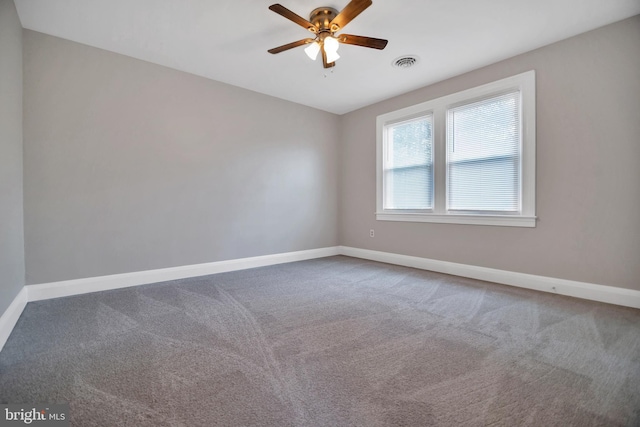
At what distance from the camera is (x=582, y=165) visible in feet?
8.63

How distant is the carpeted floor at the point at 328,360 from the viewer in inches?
46.6

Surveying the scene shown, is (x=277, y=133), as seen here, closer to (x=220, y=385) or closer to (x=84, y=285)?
(x=84, y=285)

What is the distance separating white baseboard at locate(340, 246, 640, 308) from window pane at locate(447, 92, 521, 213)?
0.74 m

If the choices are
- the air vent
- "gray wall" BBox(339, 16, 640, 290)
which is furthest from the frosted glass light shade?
"gray wall" BBox(339, 16, 640, 290)

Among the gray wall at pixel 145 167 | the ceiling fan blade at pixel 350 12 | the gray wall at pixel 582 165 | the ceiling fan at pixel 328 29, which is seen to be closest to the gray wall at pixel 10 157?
the gray wall at pixel 145 167

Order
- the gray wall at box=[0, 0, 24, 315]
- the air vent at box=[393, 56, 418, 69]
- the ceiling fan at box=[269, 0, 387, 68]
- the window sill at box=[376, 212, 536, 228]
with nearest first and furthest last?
the gray wall at box=[0, 0, 24, 315], the ceiling fan at box=[269, 0, 387, 68], the window sill at box=[376, 212, 536, 228], the air vent at box=[393, 56, 418, 69]

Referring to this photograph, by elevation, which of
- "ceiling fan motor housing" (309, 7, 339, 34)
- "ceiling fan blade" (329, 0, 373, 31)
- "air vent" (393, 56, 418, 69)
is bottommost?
"ceiling fan blade" (329, 0, 373, 31)

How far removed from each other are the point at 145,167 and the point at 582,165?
457cm

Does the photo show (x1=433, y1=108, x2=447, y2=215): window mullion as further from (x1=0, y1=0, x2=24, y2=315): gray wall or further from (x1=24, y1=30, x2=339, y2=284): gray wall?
(x1=0, y1=0, x2=24, y2=315): gray wall

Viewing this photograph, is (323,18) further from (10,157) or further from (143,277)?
(143,277)

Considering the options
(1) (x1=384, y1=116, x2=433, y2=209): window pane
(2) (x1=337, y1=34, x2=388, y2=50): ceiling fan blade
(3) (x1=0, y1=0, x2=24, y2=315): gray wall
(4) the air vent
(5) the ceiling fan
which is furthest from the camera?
(1) (x1=384, y1=116, x2=433, y2=209): window pane

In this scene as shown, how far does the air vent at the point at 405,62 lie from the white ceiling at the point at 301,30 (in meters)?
0.08

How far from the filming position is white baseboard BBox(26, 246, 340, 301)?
262cm

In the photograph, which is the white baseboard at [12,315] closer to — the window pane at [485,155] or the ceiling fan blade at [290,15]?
the ceiling fan blade at [290,15]
